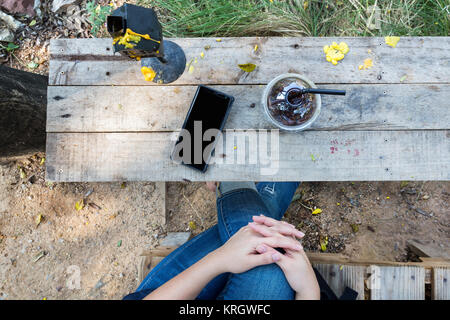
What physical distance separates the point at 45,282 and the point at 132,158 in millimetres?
1510

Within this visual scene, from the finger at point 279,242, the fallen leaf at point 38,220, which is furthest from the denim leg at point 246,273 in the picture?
the fallen leaf at point 38,220

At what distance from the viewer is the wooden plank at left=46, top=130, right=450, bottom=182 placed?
127 cm

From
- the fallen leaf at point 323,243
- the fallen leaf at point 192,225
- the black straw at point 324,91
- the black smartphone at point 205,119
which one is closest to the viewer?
the black straw at point 324,91

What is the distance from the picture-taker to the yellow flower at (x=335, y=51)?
1284mm

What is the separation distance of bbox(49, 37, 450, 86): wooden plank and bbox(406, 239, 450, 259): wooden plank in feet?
3.46

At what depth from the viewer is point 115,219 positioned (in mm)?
2172

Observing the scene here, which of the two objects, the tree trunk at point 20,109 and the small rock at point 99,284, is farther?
the small rock at point 99,284

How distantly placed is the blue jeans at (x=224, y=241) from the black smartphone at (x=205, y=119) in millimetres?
458

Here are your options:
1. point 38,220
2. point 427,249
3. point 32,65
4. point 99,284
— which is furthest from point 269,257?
point 32,65

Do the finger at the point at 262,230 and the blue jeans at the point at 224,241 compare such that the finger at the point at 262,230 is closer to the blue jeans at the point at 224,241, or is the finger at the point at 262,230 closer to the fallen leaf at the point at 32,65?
the blue jeans at the point at 224,241

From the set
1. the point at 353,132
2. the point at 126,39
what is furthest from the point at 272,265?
the point at 126,39

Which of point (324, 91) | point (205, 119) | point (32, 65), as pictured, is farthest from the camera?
point (32, 65)

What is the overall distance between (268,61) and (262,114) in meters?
0.24

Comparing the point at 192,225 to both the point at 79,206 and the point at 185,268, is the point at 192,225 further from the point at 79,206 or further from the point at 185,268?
the point at 79,206
